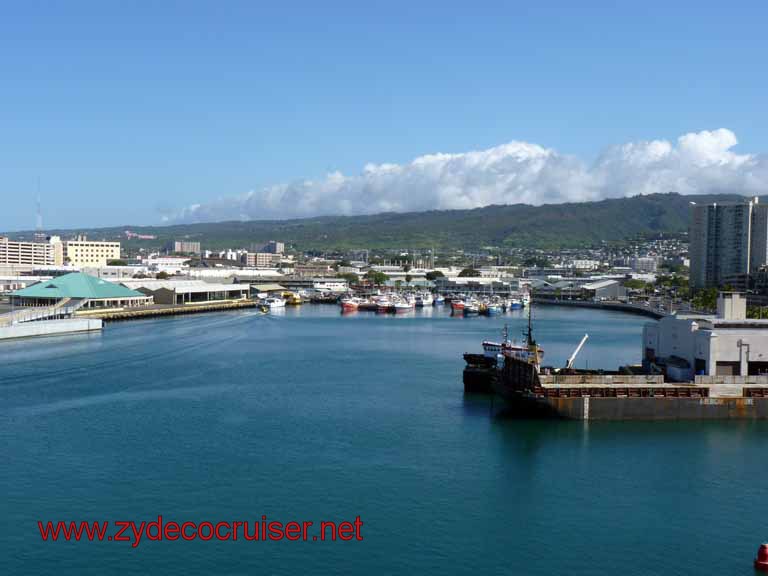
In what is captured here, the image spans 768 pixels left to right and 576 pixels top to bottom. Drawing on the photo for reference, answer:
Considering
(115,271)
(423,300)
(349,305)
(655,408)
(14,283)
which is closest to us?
(655,408)

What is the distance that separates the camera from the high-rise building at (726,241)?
156ft

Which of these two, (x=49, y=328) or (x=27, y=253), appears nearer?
(x=49, y=328)

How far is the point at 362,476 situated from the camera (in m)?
9.20

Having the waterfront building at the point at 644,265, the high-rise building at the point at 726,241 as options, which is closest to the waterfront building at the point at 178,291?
the high-rise building at the point at 726,241

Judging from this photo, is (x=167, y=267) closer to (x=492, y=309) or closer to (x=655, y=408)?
(x=492, y=309)

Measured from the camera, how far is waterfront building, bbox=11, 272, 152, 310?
2831cm

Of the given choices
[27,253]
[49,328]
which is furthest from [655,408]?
[27,253]

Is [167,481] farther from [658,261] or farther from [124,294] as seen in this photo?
[658,261]

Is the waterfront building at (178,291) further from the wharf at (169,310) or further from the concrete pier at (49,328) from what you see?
the concrete pier at (49,328)

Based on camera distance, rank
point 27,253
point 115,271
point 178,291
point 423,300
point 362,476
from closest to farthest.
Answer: point 362,476, point 178,291, point 423,300, point 115,271, point 27,253

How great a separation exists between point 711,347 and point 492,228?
136 meters

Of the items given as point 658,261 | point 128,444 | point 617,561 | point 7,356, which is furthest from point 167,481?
point 658,261

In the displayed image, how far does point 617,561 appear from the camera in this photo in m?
7.14

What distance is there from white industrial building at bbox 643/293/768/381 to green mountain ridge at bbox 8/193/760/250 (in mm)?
111456
